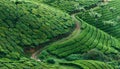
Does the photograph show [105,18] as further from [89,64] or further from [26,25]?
[89,64]

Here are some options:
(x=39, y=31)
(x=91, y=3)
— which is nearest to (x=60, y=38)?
(x=39, y=31)

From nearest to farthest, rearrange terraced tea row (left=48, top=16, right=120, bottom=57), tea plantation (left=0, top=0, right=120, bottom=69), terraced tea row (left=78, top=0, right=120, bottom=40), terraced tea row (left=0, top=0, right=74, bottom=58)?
tea plantation (left=0, top=0, right=120, bottom=69)
terraced tea row (left=0, top=0, right=74, bottom=58)
terraced tea row (left=48, top=16, right=120, bottom=57)
terraced tea row (left=78, top=0, right=120, bottom=40)

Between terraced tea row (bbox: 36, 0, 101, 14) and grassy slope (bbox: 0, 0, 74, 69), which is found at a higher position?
terraced tea row (bbox: 36, 0, 101, 14)

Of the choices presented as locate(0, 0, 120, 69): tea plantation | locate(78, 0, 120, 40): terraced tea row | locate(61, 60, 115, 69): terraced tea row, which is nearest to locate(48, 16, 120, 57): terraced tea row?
locate(0, 0, 120, 69): tea plantation

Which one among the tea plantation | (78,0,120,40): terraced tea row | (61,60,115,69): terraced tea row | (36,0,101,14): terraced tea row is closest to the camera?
(61,60,115,69): terraced tea row

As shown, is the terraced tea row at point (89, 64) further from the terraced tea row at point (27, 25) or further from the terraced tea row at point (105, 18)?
the terraced tea row at point (105, 18)

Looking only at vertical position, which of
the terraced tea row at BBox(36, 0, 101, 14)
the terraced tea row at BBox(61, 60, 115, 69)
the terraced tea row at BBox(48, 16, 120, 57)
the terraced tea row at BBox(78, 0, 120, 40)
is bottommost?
the terraced tea row at BBox(61, 60, 115, 69)

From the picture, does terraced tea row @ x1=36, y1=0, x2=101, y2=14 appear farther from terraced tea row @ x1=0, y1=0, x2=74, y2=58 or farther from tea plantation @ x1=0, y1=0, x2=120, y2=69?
terraced tea row @ x1=0, y1=0, x2=74, y2=58

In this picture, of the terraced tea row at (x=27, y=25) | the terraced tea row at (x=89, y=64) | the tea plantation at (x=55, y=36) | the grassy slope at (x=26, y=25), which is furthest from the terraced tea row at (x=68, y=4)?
the terraced tea row at (x=89, y=64)
